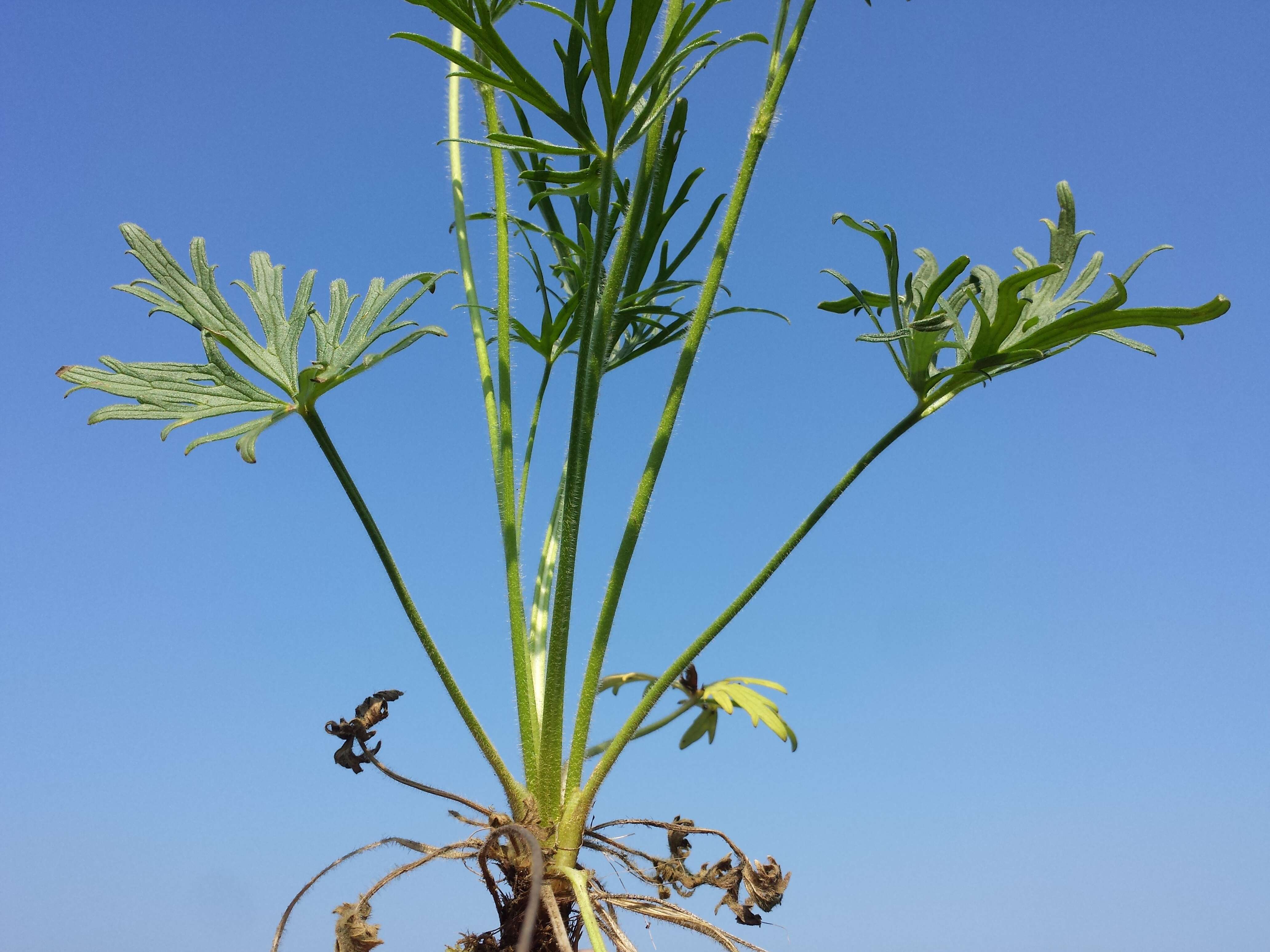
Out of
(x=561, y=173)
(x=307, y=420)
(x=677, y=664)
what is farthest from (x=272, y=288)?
(x=677, y=664)

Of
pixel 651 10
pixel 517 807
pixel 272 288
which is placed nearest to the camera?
pixel 651 10

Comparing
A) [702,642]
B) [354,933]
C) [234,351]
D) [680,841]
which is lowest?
[354,933]

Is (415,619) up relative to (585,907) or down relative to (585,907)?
up

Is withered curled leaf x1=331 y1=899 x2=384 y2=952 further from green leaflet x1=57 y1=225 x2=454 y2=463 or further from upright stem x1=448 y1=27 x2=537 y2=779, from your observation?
green leaflet x1=57 y1=225 x2=454 y2=463

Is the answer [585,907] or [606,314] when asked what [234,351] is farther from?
[585,907]

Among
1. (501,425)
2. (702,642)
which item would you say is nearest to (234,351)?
(501,425)

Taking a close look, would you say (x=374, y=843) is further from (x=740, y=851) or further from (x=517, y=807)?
(x=740, y=851)

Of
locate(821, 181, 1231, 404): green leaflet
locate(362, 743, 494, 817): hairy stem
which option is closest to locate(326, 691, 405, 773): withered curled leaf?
locate(362, 743, 494, 817): hairy stem

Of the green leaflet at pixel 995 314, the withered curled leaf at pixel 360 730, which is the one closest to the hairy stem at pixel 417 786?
the withered curled leaf at pixel 360 730
